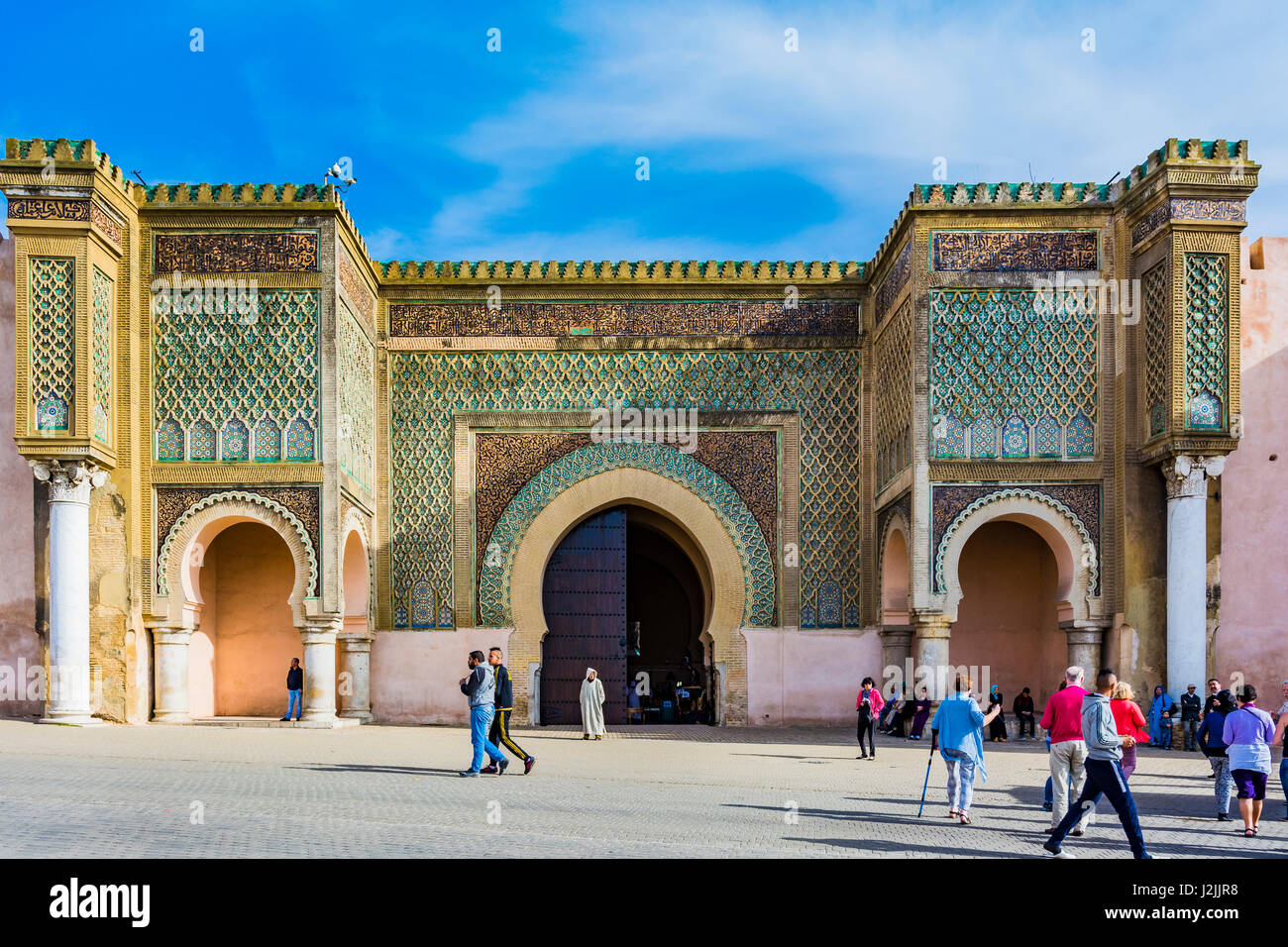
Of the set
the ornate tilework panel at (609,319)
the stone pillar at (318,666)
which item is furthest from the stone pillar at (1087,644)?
the stone pillar at (318,666)

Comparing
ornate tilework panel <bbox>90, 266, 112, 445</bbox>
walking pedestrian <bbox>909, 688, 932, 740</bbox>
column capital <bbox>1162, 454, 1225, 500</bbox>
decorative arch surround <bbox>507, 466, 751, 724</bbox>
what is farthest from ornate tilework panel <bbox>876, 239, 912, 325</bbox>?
ornate tilework panel <bbox>90, 266, 112, 445</bbox>

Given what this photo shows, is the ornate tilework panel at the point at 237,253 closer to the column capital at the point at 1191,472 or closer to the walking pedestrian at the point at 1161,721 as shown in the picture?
the column capital at the point at 1191,472

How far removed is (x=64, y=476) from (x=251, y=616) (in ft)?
10.8

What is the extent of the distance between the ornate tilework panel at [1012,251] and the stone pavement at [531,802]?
4.87 m

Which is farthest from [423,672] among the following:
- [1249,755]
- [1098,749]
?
[1098,749]

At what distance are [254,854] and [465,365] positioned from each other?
398 inches

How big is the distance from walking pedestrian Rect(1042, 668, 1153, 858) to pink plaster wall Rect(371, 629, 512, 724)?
9380mm

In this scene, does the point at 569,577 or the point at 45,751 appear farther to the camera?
the point at 569,577

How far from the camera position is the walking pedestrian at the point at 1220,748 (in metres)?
7.91

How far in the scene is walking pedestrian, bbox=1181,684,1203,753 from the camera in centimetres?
1245

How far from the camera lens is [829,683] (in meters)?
15.0

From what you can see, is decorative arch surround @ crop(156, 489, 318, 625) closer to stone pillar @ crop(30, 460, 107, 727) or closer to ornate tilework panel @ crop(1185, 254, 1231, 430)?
stone pillar @ crop(30, 460, 107, 727)
